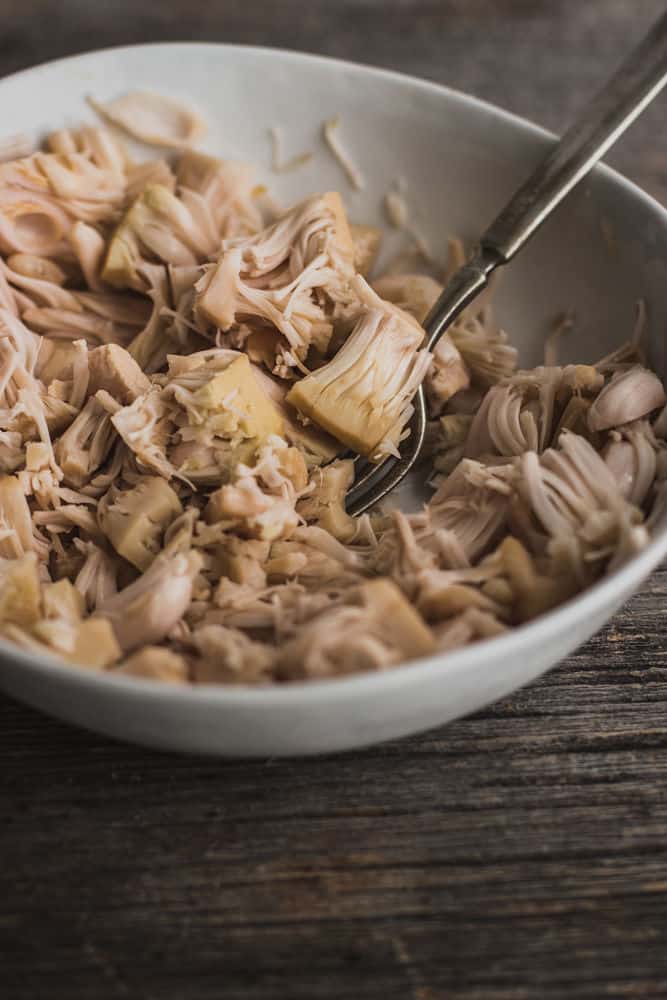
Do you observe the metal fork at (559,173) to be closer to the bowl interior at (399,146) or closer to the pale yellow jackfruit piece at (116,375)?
the bowl interior at (399,146)

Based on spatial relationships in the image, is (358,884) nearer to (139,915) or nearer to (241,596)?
(139,915)

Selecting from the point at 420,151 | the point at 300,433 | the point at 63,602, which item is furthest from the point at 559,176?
the point at 63,602

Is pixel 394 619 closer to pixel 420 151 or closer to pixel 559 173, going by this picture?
pixel 559 173

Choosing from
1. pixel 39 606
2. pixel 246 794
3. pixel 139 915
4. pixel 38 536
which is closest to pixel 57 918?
pixel 139 915

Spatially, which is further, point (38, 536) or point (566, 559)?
point (38, 536)

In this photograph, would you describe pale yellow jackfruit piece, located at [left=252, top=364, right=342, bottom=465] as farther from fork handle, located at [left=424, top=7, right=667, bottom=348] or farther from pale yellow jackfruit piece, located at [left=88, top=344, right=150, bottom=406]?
fork handle, located at [left=424, top=7, right=667, bottom=348]

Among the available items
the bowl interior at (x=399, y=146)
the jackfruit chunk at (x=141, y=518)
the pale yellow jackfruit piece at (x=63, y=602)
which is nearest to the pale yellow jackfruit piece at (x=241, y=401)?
the jackfruit chunk at (x=141, y=518)

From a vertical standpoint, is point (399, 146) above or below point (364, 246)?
above
